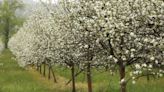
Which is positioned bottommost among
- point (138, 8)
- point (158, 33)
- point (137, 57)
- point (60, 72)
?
point (60, 72)

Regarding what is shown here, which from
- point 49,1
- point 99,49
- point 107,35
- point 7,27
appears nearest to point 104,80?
point 49,1

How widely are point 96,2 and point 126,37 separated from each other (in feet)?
4.98

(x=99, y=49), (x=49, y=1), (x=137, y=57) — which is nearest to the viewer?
(x=137, y=57)

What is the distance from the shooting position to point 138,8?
40.1 feet

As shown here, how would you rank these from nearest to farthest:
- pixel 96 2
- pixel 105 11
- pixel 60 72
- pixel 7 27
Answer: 1. pixel 105 11
2. pixel 96 2
3. pixel 60 72
4. pixel 7 27

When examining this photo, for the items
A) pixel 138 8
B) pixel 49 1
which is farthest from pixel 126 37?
pixel 49 1

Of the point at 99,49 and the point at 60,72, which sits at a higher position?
the point at 99,49

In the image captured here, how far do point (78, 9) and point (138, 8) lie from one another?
3.06 m

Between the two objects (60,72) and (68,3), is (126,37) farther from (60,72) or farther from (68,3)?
(60,72)

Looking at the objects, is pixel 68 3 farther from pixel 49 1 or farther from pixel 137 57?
pixel 49 1

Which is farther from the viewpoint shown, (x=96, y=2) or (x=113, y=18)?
→ (x=96, y=2)

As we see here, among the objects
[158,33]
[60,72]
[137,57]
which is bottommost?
[60,72]

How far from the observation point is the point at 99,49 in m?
15.6

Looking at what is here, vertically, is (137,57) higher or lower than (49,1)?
lower
